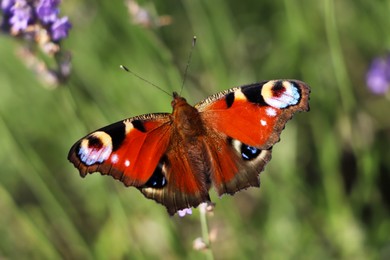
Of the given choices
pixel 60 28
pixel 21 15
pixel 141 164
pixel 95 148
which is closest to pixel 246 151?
pixel 141 164

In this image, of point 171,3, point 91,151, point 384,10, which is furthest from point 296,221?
point 171,3

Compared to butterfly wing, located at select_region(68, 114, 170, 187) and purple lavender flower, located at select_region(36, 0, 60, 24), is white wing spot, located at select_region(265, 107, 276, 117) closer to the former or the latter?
butterfly wing, located at select_region(68, 114, 170, 187)

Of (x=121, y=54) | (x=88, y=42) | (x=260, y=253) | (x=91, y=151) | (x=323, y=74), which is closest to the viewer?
(x=91, y=151)

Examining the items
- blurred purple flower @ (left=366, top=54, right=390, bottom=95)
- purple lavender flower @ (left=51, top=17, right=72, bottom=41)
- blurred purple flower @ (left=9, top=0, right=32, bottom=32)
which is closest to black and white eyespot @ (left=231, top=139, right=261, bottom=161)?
purple lavender flower @ (left=51, top=17, right=72, bottom=41)

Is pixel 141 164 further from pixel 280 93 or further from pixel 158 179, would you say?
pixel 280 93

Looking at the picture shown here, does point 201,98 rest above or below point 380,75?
above

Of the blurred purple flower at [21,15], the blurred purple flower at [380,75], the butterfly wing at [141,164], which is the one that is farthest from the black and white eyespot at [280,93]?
the blurred purple flower at [380,75]

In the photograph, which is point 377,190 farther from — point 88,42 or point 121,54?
point 88,42
